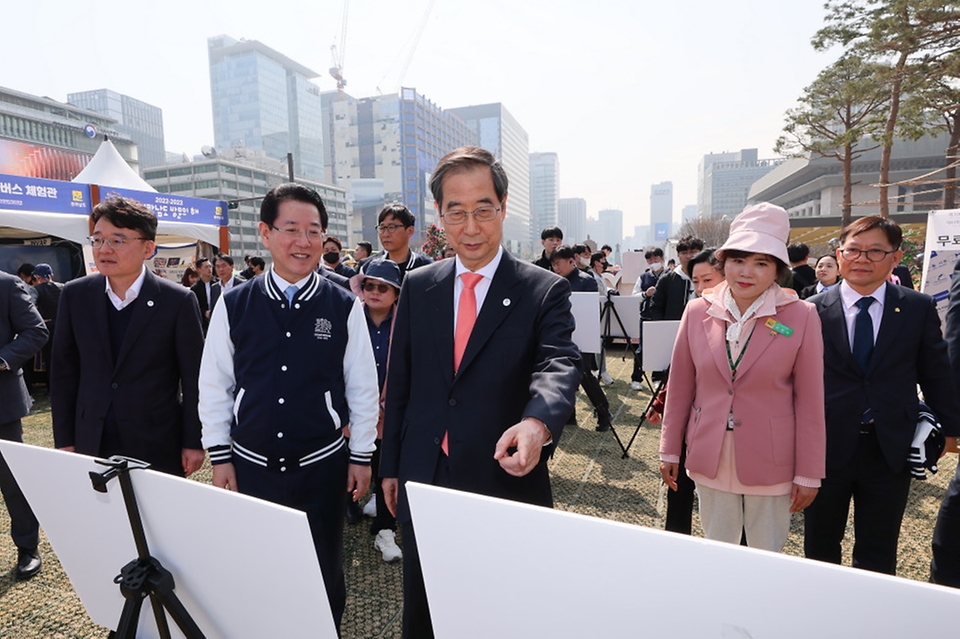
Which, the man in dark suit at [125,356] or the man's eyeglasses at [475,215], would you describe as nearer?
the man's eyeglasses at [475,215]

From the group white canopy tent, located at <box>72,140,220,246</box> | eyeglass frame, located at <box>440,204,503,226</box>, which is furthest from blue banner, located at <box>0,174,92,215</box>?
eyeglass frame, located at <box>440,204,503,226</box>

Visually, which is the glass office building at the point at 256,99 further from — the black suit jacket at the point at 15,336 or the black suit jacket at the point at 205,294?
the black suit jacket at the point at 15,336

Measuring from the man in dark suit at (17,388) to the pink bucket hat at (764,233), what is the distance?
3.74 m

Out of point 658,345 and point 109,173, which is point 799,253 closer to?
point 658,345

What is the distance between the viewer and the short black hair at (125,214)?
2.23 m

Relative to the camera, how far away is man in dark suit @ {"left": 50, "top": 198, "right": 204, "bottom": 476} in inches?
88.0

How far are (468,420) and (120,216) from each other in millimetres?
1905

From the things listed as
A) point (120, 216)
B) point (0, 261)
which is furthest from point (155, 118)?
point (120, 216)

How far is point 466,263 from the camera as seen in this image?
1654 mm

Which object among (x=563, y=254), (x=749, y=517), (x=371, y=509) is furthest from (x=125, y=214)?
(x=563, y=254)

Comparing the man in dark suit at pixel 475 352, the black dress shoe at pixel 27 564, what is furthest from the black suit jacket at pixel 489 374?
the black dress shoe at pixel 27 564

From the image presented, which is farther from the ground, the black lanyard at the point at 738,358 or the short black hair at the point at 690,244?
the short black hair at the point at 690,244

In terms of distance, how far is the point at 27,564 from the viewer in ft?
9.53

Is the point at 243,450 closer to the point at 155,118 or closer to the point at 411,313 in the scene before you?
the point at 411,313
